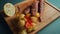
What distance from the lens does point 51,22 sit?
2.81 ft

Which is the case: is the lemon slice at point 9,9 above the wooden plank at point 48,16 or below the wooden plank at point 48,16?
above

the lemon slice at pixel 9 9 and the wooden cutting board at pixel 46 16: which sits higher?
the lemon slice at pixel 9 9

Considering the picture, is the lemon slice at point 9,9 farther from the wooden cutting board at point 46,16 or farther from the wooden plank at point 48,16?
the wooden plank at point 48,16

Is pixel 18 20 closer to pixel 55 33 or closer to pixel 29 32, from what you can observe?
pixel 29 32

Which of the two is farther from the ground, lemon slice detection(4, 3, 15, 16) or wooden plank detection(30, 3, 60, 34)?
lemon slice detection(4, 3, 15, 16)

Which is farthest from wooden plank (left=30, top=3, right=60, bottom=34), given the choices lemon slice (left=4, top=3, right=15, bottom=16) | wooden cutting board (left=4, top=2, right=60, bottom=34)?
lemon slice (left=4, top=3, right=15, bottom=16)

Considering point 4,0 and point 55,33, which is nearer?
point 55,33

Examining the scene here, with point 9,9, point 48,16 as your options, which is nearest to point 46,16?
point 48,16

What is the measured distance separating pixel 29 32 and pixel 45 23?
12cm

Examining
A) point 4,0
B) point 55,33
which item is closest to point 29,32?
point 55,33

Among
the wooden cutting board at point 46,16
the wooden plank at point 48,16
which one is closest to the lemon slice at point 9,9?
the wooden cutting board at point 46,16

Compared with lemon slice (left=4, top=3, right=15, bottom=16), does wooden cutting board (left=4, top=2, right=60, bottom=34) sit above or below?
below

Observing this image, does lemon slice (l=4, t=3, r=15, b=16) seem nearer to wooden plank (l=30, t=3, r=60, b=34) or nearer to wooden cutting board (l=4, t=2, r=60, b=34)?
wooden cutting board (l=4, t=2, r=60, b=34)

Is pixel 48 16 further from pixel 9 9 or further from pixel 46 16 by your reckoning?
pixel 9 9
